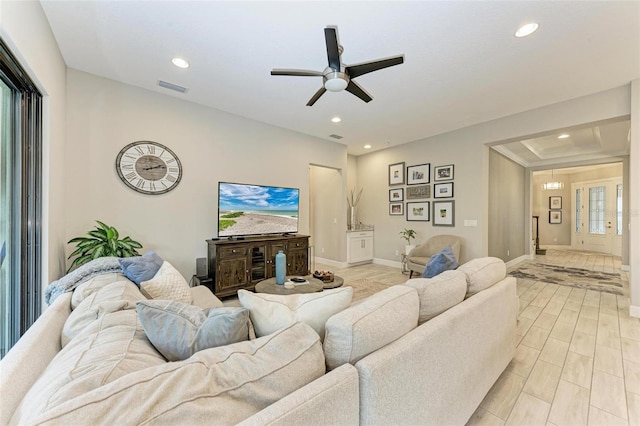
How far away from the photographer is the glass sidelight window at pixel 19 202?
1776mm

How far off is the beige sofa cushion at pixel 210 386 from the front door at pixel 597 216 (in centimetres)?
1009

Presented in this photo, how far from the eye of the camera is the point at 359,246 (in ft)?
19.5

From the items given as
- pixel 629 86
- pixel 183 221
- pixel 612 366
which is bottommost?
pixel 612 366

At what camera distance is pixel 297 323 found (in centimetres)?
98

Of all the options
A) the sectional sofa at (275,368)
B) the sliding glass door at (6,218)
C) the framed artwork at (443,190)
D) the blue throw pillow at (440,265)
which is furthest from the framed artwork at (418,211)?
the sliding glass door at (6,218)

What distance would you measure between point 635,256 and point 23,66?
237 inches

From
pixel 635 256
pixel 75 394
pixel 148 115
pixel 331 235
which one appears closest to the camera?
pixel 75 394

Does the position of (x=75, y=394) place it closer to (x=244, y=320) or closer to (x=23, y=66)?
(x=244, y=320)

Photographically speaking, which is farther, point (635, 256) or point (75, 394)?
point (635, 256)

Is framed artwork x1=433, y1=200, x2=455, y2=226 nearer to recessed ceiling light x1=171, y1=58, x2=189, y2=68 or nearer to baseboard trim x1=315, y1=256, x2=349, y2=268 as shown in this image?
baseboard trim x1=315, y1=256, x2=349, y2=268

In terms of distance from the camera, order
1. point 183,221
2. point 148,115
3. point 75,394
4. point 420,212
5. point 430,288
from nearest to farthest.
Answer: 1. point 75,394
2. point 430,288
3. point 148,115
4. point 183,221
5. point 420,212

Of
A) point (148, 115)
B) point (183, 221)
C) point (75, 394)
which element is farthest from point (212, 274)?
point (75, 394)

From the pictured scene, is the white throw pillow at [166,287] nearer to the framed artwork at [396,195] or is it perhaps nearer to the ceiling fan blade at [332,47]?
the ceiling fan blade at [332,47]

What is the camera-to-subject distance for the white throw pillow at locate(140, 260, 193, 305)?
1.90 metres
